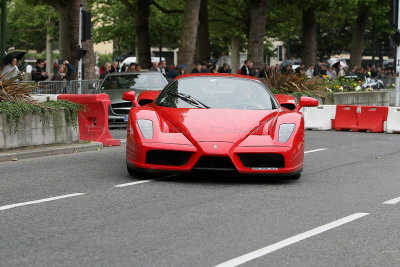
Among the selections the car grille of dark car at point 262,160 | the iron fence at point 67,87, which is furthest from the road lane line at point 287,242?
the iron fence at point 67,87

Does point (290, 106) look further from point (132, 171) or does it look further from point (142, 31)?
point (142, 31)

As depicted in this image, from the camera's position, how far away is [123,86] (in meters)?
23.4

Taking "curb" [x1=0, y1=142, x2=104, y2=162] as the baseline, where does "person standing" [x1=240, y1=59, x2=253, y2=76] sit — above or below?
above

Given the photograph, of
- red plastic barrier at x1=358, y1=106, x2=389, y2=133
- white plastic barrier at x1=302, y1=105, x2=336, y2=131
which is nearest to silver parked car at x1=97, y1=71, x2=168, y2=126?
white plastic barrier at x1=302, y1=105, x2=336, y2=131

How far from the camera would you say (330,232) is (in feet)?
24.2

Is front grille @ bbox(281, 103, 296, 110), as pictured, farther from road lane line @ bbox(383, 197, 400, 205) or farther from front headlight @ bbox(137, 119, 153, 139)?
road lane line @ bbox(383, 197, 400, 205)

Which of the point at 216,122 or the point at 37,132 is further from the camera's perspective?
the point at 37,132

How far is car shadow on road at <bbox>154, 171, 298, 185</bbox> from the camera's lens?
10.7 metres

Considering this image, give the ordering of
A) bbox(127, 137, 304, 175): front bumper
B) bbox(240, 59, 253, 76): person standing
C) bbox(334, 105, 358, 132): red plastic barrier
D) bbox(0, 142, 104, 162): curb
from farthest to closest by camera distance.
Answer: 1. bbox(240, 59, 253, 76): person standing
2. bbox(334, 105, 358, 132): red plastic barrier
3. bbox(0, 142, 104, 162): curb
4. bbox(127, 137, 304, 175): front bumper

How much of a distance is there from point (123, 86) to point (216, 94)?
1204 centimetres

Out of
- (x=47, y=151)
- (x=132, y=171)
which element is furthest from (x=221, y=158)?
(x=47, y=151)

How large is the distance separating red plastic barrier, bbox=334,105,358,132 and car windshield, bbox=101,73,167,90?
4688 mm

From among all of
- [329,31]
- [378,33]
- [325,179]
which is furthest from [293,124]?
[329,31]

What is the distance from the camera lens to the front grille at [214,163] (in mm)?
10133
